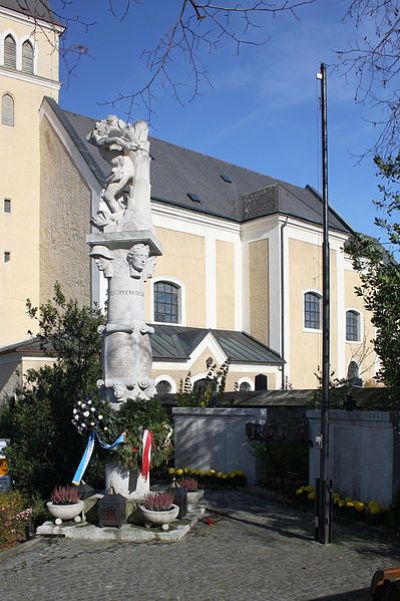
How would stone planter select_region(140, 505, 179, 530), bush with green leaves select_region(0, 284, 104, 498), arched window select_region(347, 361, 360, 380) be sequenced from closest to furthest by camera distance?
stone planter select_region(140, 505, 179, 530), bush with green leaves select_region(0, 284, 104, 498), arched window select_region(347, 361, 360, 380)

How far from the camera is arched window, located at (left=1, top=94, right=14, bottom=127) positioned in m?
27.6

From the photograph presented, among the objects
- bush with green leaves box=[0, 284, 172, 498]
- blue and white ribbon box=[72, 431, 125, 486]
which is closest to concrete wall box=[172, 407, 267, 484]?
bush with green leaves box=[0, 284, 172, 498]

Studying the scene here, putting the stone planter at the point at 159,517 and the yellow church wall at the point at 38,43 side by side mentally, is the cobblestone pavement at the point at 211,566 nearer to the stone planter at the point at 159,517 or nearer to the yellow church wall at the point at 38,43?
the stone planter at the point at 159,517

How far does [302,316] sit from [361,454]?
68.6 feet

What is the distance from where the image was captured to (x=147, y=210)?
415 inches

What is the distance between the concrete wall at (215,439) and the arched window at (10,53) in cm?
1988

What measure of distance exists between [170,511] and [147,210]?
4.55 metres

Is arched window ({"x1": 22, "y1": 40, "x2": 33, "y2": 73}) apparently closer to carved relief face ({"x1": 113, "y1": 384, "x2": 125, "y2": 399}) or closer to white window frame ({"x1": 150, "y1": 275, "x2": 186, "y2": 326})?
white window frame ({"x1": 150, "y1": 275, "x2": 186, "y2": 326})

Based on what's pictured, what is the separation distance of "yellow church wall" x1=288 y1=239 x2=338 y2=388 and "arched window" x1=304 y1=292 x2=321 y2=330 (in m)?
0.31

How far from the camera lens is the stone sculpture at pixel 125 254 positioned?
32.8 feet

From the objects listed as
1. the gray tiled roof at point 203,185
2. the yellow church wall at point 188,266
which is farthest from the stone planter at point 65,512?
the yellow church wall at point 188,266

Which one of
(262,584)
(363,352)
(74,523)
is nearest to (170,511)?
(74,523)

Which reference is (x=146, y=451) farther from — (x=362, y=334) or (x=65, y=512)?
(x=362, y=334)

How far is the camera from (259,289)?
3070 cm
